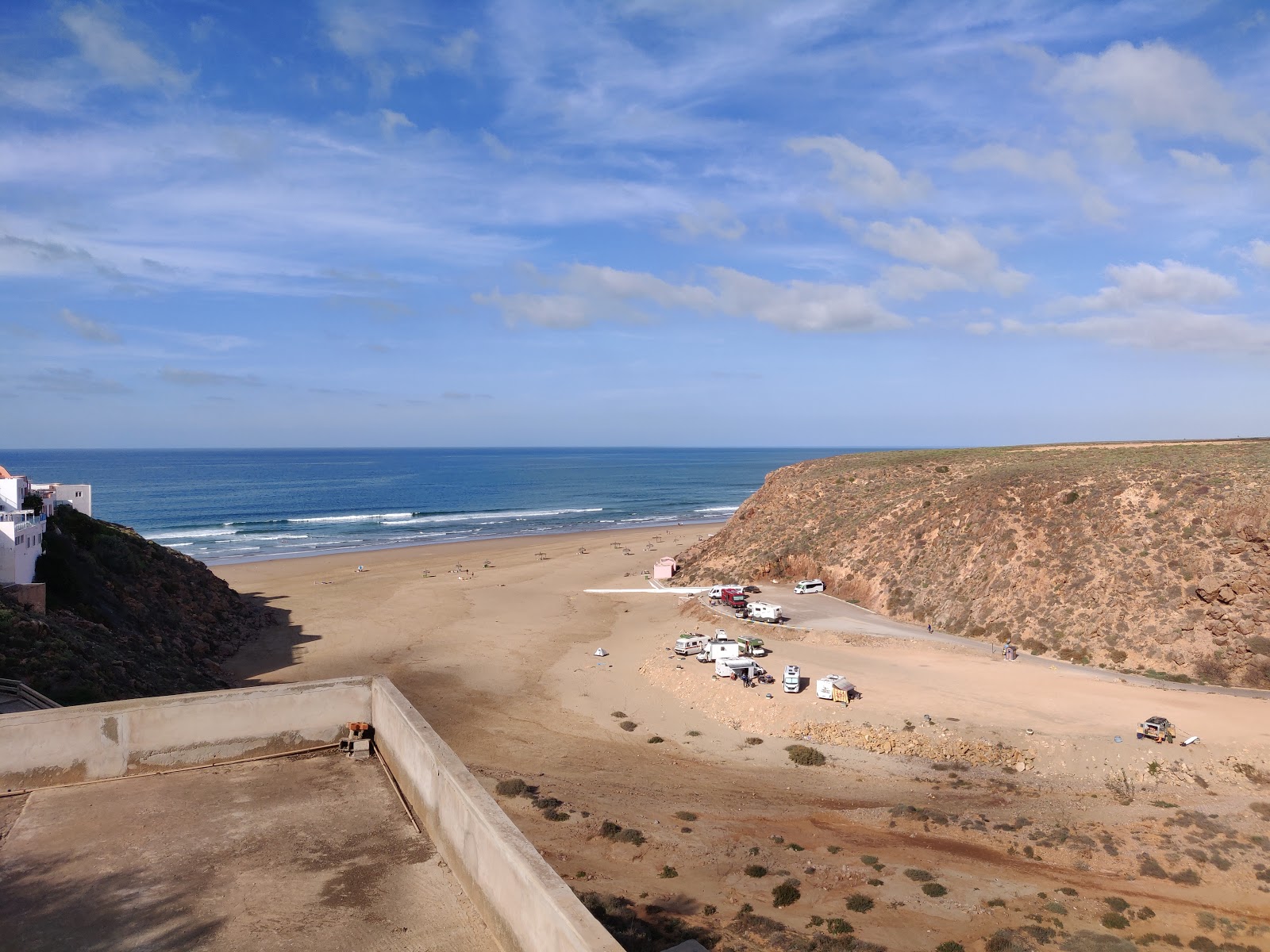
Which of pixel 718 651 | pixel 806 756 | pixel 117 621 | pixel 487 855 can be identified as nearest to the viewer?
pixel 487 855

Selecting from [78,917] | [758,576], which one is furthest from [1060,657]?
[78,917]

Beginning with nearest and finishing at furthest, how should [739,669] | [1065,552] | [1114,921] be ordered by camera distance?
[1114,921]
[739,669]
[1065,552]

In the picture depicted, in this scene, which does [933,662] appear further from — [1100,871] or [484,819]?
[484,819]

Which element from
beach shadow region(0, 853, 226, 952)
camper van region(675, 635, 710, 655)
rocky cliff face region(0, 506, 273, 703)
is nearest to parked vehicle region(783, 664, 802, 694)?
camper van region(675, 635, 710, 655)

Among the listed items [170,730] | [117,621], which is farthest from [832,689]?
[117,621]

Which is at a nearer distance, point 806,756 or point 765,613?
point 806,756

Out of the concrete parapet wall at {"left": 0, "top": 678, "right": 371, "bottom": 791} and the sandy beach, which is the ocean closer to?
the sandy beach

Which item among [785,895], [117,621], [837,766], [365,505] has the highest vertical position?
[117,621]

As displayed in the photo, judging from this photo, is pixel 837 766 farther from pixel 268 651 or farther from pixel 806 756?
pixel 268 651

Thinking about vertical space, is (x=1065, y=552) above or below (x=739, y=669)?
above
